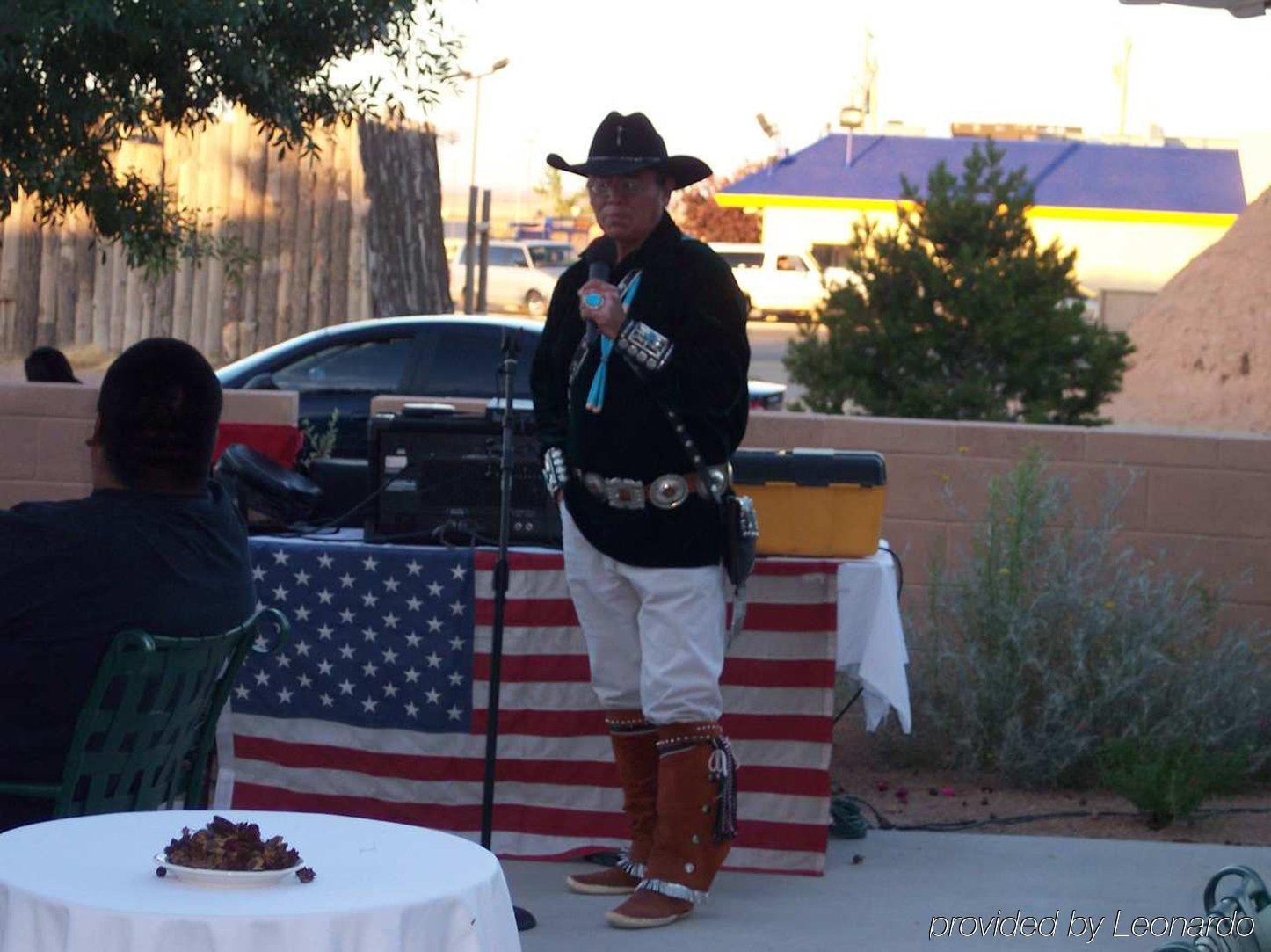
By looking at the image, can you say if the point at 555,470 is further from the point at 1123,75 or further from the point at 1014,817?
the point at 1123,75

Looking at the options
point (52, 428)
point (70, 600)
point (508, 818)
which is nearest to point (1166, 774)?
point (508, 818)

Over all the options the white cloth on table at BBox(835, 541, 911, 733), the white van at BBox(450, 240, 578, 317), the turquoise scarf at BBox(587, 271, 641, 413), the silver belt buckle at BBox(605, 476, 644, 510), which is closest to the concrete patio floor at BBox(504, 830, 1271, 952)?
the white cloth on table at BBox(835, 541, 911, 733)

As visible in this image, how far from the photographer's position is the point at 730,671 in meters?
5.46

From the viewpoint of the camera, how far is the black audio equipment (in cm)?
563

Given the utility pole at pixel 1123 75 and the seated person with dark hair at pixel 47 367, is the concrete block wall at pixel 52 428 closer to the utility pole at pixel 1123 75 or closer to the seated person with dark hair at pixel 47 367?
the seated person with dark hair at pixel 47 367

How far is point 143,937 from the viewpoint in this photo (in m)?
2.22

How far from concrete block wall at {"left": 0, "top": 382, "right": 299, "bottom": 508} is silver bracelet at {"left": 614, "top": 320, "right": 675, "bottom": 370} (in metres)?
3.56

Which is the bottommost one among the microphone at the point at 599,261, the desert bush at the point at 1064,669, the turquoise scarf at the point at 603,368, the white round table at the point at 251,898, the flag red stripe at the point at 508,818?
the flag red stripe at the point at 508,818

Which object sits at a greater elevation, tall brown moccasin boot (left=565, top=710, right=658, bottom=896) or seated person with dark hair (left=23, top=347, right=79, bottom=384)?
seated person with dark hair (left=23, top=347, right=79, bottom=384)

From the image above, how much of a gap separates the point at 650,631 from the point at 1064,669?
7.76 feet

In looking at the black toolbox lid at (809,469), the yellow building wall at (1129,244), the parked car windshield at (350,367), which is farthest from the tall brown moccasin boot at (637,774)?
the yellow building wall at (1129,244)

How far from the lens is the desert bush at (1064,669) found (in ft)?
21.1

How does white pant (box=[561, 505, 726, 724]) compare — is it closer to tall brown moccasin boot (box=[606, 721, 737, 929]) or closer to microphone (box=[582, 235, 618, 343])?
tall brown moccasin boot (box=[606, 721, 737, 929])

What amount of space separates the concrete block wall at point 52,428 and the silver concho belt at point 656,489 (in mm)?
3422
